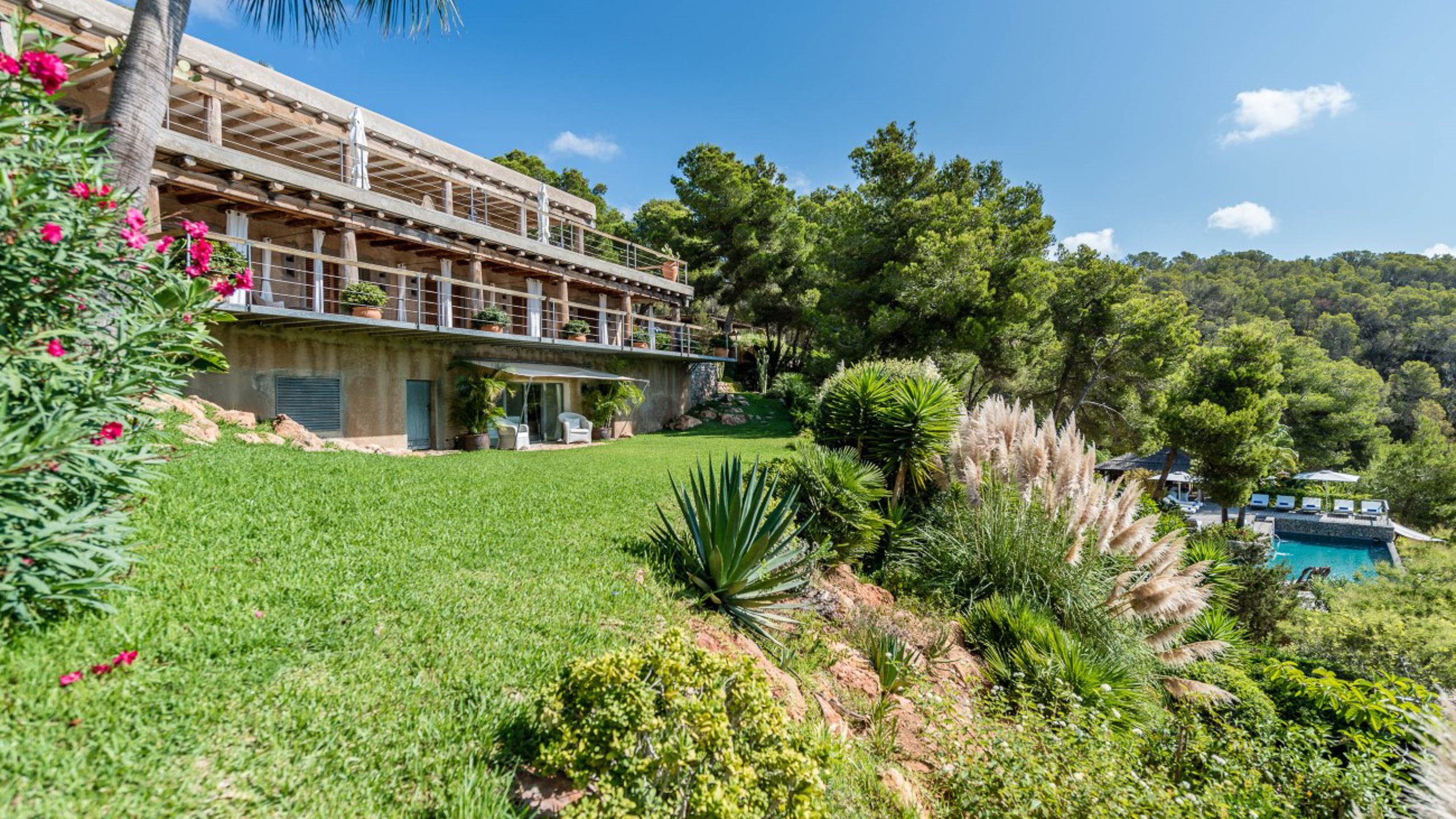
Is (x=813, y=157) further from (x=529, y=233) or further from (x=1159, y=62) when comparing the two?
Result: (x=1159, y=62)

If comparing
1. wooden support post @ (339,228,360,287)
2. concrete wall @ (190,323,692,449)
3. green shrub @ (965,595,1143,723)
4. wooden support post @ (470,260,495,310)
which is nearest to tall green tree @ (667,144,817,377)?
concrete wall @ (190,323,692,449)

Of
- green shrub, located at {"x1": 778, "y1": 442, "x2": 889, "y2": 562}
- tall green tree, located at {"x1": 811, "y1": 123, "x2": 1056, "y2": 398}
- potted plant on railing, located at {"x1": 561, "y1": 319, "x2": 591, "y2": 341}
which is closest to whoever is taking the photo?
green shrub, located at {"x1": 778, "y1": 442, "x2": 889, "y2": 562}

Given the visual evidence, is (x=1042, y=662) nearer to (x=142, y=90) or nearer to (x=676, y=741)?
(x=676, y=741)

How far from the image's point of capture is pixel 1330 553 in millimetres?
23562

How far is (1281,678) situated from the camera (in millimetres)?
5746

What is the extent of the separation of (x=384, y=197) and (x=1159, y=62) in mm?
18306

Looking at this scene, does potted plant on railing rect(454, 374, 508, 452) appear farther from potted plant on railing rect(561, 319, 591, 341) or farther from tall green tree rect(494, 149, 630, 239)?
tall green tree rect(494, 149, 630, 239)

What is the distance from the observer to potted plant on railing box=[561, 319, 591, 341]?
19.3 m

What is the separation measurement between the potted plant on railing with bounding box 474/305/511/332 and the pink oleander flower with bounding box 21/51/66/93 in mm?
13614

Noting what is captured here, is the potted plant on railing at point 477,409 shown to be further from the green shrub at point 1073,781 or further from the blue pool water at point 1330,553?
the blue pool water at point 1330,553

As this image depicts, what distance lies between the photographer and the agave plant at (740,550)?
4992 millimetres

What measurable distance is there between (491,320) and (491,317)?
0.26 feet

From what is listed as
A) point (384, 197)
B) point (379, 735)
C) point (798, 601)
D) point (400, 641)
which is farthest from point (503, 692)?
point (384, 197)

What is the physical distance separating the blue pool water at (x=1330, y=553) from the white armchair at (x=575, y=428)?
2559 centimetres
